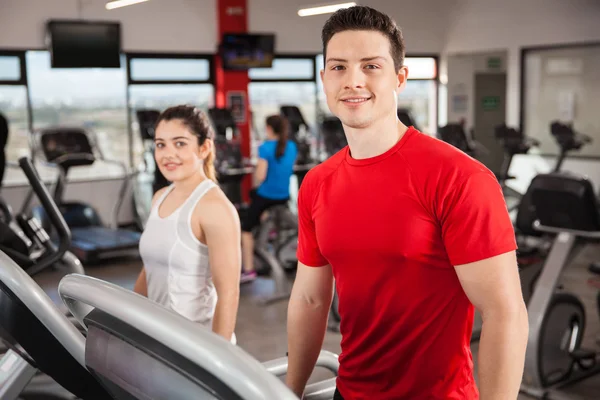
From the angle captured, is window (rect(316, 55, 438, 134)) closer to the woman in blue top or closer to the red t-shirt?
the woman in blue top

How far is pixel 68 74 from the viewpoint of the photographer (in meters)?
8.84

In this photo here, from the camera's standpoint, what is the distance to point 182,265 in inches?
83.7

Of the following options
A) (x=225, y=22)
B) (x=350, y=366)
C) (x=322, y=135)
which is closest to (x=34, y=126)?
(x=225, y=22)

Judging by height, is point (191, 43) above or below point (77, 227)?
above

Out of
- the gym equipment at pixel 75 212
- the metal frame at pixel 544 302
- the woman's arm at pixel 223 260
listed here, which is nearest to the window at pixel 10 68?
the gym equipment at pixel 75 212

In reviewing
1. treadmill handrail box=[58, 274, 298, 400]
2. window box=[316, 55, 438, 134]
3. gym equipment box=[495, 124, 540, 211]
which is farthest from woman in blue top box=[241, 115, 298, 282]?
window box=[316, 55, 438, 134]

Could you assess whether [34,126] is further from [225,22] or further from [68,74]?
[225,22]

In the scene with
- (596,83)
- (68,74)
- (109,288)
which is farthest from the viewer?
(596,83)

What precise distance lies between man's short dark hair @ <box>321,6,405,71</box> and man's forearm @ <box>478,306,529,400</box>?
0.54 m

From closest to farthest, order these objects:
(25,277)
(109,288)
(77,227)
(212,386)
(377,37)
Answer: (212,386)
(109,288)
(377,37)
(25,277)
(77,227)

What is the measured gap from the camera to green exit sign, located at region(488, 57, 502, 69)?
37.4 ft

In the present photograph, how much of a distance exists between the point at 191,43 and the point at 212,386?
9.24m

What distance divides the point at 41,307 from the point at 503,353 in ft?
3.10

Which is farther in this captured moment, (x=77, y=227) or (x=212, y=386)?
(x=77, y=227)
